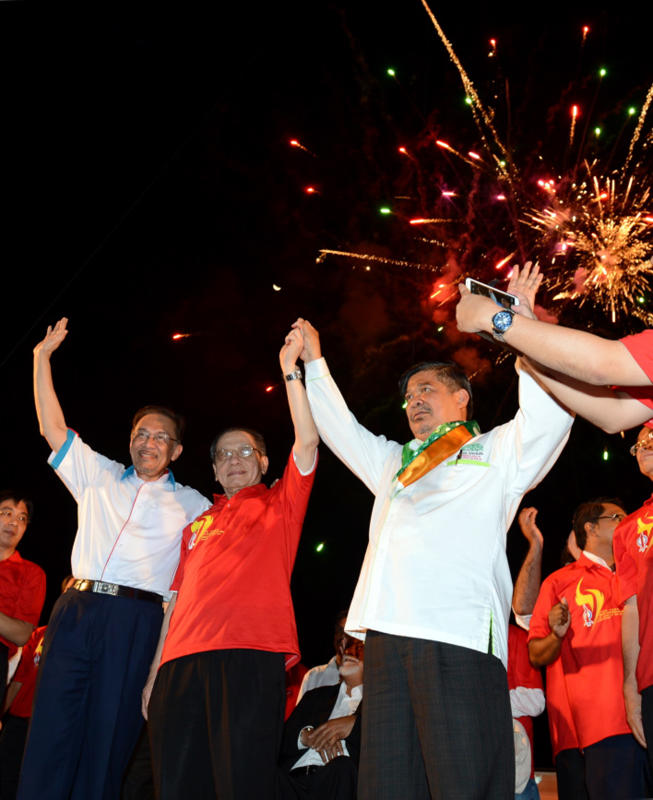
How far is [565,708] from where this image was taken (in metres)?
3.75

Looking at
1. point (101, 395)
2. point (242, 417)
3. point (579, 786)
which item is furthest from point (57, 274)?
point (579, 786)

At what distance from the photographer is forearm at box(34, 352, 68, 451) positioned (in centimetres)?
354

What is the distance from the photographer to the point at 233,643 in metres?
2.73

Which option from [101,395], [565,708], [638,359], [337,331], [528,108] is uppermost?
[528,108]

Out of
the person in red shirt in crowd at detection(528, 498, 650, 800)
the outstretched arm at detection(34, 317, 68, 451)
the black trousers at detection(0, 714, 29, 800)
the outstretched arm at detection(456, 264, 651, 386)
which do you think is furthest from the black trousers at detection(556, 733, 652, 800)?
the black trousers at detection(0, 714, 29, 800)

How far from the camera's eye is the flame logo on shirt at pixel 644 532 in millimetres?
2863

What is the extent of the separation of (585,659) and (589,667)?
48 mm

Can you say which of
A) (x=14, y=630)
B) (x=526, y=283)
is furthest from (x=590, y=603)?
(x=14, y=630)

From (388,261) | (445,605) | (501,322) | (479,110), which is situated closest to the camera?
(501,322)

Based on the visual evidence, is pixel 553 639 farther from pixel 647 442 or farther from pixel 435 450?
pixel 435 450

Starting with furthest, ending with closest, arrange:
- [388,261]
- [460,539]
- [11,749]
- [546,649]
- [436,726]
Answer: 1. [388,261]
2. [11,749]
3. [546,649]
4. [460,539]
5. [436,726]

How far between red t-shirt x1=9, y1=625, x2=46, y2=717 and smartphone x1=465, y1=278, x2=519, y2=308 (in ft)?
12.7

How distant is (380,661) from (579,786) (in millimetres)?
2053

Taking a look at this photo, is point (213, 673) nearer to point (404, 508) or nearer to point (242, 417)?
point (404, 508)
